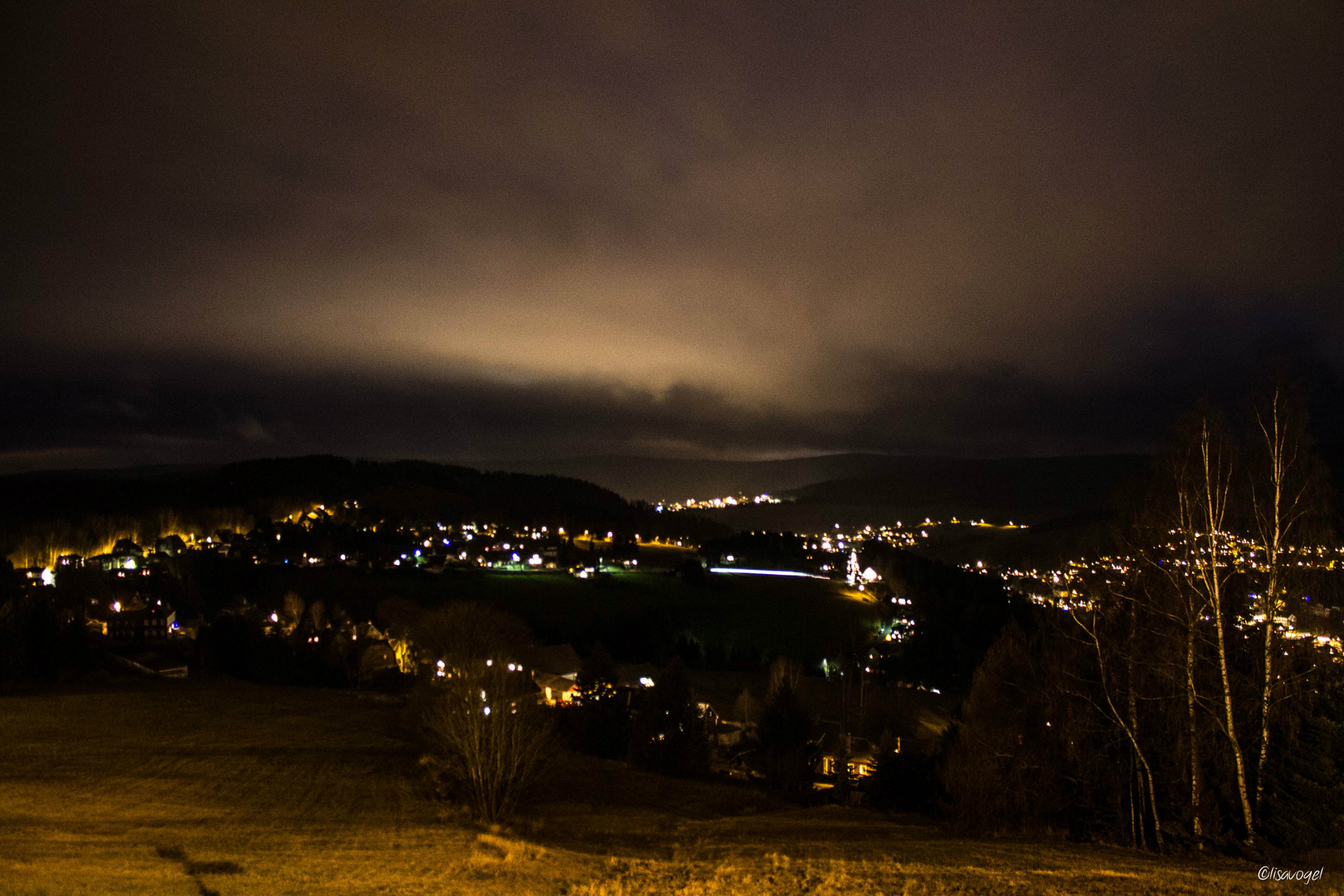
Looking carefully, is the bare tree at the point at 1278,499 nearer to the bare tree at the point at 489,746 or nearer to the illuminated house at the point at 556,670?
the bare tree at the point at 489,746

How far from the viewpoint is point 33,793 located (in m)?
16.9

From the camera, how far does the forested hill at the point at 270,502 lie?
106500 mm

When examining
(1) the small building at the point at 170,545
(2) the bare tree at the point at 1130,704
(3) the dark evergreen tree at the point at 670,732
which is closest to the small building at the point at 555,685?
(3) the dark evergreen tree at the point at 670,732

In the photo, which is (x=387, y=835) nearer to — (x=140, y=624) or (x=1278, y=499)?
(x=1278, y=499)

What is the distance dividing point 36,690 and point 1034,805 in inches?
1495

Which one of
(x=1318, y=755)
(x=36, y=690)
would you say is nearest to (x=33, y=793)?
(x=36, y=690)

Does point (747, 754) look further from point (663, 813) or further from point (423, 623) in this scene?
point (423, 623)

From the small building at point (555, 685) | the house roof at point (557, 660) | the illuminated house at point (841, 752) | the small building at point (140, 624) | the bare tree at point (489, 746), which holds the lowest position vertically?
the illuminated house at point (841, 752)

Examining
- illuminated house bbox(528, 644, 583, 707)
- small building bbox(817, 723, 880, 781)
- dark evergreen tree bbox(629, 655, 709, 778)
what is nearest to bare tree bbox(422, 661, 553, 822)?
dark evergreen tree bbox(629, 655, 709, 778)

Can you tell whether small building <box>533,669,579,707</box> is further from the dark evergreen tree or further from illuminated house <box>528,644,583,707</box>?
the dark evergreen tree

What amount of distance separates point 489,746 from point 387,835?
2.80 m

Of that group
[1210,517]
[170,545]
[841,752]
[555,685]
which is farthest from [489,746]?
[170,545]

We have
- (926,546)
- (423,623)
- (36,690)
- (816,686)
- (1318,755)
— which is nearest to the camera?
(1318,755)

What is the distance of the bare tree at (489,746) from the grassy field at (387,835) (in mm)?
714
